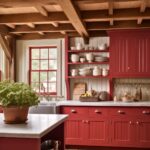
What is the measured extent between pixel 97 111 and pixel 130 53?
53.4 inches

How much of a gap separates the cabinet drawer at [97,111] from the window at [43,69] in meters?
1.29

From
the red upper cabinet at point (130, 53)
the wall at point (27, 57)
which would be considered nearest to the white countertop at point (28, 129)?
the red upper cabinet at point (130, 53)

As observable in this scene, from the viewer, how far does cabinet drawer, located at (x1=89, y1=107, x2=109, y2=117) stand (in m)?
5.93

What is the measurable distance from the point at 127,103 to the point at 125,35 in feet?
4.60

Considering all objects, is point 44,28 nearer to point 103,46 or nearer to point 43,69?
point 43,69

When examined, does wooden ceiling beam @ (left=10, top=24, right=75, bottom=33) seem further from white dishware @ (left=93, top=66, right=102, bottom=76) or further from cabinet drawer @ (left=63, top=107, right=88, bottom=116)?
cabinet drawer @ (left=63, top=107, right=88, bottom=116)

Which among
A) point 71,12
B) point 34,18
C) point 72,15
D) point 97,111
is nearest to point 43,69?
point 97,111

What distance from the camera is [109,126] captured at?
5906mm

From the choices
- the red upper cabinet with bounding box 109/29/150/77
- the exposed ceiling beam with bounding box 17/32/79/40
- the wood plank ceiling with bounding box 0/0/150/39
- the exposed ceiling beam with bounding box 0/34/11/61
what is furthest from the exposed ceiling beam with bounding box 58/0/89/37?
the exposed ceiling beam with bounding box 0/34/11/61

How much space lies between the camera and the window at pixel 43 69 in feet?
23.0

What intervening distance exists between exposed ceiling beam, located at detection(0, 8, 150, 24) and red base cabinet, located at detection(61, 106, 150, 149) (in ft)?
5.78

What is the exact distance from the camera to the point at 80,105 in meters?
6.00

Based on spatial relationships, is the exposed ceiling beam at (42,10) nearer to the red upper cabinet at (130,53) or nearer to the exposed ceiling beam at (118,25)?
the exposed ceiling beam at (118,25)

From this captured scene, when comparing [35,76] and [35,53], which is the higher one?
[35,53]
